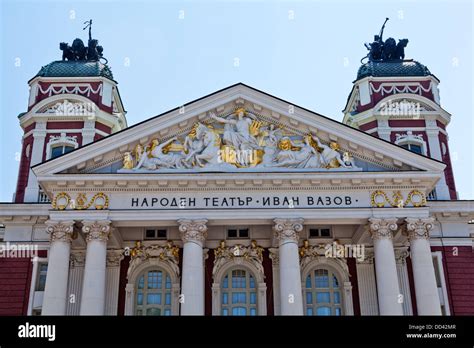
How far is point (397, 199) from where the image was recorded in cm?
3114

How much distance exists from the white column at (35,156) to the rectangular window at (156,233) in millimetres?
7399

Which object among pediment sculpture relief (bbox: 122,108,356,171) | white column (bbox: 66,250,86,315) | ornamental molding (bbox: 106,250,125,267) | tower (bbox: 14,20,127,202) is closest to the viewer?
pediment sculpture relief (bbox: 122,108,356,171)

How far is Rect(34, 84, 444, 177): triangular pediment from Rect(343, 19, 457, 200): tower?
8255 mm

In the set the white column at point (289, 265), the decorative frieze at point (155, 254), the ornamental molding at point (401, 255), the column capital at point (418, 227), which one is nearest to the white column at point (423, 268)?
the column capital at point (418, 227)

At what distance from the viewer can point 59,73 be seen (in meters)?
42.4

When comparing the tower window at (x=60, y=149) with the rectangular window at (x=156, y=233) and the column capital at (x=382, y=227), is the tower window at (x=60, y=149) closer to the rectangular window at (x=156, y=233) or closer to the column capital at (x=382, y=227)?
the rectangular window at (x=156, y=233)

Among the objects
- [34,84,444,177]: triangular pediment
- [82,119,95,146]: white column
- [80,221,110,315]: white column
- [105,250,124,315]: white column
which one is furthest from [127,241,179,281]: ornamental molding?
[82,119,95,146]: white column

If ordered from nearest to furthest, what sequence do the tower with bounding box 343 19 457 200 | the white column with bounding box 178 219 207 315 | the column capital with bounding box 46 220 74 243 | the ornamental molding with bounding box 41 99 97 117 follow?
the white column with bounding box 178 219 207 315
the column capital with bounding box 46 220 74 243
the tower with bounding box 343 19 457 200
the ornamental molding with bounding box 41 99 97 117

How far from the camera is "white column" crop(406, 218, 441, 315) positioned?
2911cm

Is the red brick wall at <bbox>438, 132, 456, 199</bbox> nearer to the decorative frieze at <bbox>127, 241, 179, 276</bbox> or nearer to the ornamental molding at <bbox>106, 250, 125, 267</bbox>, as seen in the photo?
the decorative frieze at <bbox>127, 241, 179, 276</bbox>

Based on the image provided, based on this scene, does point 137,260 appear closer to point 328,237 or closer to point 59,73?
point 328,237

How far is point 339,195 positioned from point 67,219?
13299 millimetres

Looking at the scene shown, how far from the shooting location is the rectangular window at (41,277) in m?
34.2

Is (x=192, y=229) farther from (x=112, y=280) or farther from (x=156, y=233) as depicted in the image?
(x=112, y=280)
